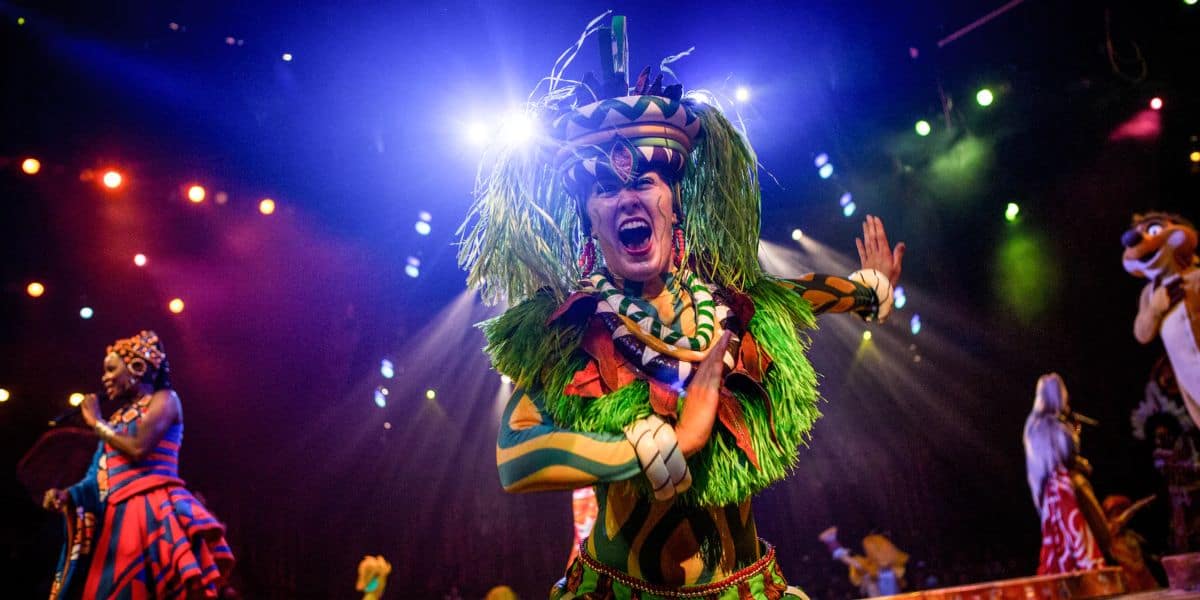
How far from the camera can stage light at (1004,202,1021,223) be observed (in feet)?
16.7

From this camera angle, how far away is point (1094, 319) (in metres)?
5.00

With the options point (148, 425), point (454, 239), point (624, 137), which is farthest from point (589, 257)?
point (454, 239)

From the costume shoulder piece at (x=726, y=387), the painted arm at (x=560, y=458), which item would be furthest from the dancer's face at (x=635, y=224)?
the painted arm at (x=560, y=458)

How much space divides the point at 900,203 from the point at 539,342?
463 cm

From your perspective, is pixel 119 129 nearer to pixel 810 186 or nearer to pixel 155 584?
pixel 155 584

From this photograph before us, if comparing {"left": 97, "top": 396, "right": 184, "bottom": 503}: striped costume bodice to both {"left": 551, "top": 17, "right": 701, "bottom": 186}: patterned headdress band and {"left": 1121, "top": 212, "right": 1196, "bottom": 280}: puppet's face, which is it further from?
{"left": 1121, "top": 212, "right": 1196, "bottom": 280}: puppet's face

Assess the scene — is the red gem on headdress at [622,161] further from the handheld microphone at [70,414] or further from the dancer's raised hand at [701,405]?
the handheld microphone at [70,414]

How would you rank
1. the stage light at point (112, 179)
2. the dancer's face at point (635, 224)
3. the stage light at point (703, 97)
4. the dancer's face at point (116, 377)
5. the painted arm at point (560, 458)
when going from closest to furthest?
the painted arm at point (560, 458) < the dancer's face at point (635, 224) < the stage light at point (703, 97) < the dancer's face at point (116, 377) < the stage light at point (112, 179)

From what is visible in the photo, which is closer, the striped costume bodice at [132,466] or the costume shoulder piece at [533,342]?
the costume shoulder piece at [533,342]

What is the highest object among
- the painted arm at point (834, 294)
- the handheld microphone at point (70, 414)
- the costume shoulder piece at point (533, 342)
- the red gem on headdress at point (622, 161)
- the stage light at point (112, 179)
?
the stage light at point (112, 179)

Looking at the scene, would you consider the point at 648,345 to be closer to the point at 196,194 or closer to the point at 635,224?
the point at 635,224

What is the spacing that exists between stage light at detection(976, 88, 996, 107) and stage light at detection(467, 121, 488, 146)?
348 cm

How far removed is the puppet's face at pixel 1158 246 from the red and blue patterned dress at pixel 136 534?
18.3 ft

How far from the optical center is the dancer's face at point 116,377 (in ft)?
10.6
